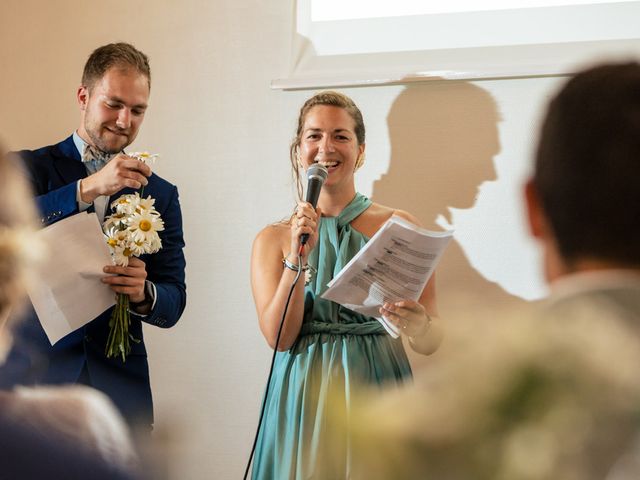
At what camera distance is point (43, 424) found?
2.01ft

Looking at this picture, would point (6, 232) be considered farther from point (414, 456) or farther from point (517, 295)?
point (517, 295)

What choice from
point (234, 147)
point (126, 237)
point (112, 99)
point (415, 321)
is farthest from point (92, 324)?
point (234, 147)

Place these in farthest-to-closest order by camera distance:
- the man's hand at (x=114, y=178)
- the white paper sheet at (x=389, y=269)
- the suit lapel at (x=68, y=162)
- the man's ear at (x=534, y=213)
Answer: the suit lapel at (x=68, y=162), the man's hand at (x=114, y=178), the white paper sheet at (x=389, y=269), the man's ear at (x=534, y=213)

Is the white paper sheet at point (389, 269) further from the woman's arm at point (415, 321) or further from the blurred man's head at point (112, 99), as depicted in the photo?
the blurred man's head at point (112, 99)

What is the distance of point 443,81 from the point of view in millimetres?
2891

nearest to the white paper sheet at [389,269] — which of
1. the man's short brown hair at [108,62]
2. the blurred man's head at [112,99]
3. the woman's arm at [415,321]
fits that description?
the woman's arm at [415,321]

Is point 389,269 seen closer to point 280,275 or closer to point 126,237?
point 280,275

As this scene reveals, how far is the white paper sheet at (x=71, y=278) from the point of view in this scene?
2.16 meters

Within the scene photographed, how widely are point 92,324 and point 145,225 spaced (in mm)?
330

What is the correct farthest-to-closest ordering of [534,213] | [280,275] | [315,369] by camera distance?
1. [280,275]
2. [315,369]
3. [534,213]

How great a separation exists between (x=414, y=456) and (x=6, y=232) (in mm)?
390

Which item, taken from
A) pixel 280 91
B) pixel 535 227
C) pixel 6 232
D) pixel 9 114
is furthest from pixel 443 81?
pixel 6 232

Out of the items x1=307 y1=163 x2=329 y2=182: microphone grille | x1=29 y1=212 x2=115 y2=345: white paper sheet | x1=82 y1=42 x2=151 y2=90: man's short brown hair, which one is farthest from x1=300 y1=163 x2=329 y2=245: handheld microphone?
x1=82 y1=42 x2=151 y2=90: man's short brown hair

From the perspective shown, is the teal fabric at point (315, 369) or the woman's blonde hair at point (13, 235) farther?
the teal fabric at point (315, 369)
